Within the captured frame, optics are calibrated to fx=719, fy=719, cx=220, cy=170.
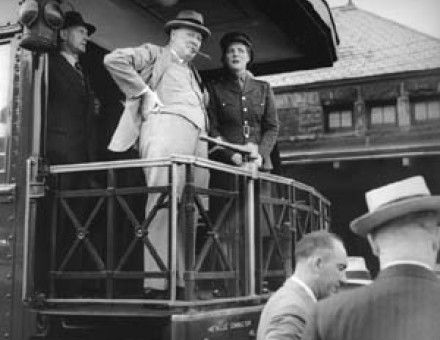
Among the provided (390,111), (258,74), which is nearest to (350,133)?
(390,111)

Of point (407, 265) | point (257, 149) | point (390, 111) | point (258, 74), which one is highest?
point (390, 111)

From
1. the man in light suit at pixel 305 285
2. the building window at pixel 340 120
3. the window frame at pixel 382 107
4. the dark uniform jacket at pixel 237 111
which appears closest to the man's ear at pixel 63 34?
the dark uniform jacket at pixel 237 111

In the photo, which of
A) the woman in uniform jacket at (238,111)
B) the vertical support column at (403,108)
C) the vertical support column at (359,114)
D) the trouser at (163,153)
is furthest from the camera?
the vertical support column at (359,114)

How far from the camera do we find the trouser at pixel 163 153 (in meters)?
4.15

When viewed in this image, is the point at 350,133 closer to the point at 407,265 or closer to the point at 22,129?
the point at 22,129

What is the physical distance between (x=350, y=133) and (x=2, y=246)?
12.7 meters

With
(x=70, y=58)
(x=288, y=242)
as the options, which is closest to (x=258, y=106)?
(x=288, y=242)

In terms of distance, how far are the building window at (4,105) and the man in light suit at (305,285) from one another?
72.2 inches

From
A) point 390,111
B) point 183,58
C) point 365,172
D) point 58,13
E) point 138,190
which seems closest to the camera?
point 138,190

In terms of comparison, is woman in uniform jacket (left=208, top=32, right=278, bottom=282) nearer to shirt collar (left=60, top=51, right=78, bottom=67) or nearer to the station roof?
shirt collar (left=60, top=51, right=78, bottom=67)

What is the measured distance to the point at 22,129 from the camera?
14.0 feet

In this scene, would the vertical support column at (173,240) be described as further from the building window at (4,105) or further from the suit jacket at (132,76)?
the building window at (4,105)

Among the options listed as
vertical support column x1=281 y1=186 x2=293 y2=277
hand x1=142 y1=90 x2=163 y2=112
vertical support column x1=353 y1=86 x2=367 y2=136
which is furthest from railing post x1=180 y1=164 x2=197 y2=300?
vertical support column x1=353 y1=86 x2=367 y2=136

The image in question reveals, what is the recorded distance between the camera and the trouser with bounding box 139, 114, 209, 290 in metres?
4.15
